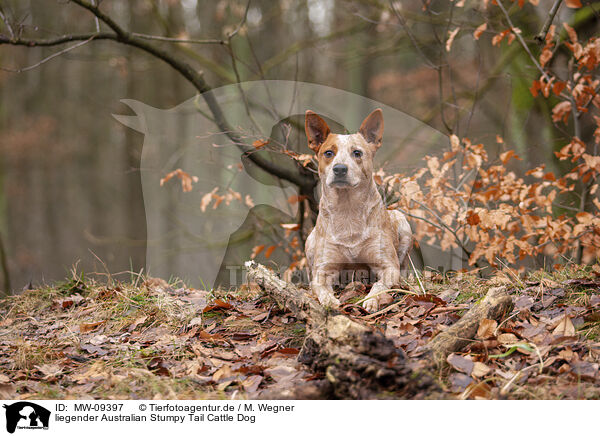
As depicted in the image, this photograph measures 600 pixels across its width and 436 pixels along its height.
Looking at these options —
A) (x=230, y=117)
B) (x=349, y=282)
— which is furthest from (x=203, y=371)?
(x=230, y=117)

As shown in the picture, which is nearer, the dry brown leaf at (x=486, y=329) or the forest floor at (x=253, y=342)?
the forest floor at (x=253, y=342)

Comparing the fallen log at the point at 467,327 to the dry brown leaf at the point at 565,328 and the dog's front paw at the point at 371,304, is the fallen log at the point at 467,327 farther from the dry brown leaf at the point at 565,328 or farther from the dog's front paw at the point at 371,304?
the dog's front paw at the point at 371,304

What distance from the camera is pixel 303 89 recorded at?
5777 millimetres

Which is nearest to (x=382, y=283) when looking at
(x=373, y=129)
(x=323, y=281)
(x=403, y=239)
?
(x=323, y=281)

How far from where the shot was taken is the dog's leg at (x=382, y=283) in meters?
3.04

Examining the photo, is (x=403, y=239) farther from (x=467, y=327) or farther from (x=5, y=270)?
(x=5, y=270)

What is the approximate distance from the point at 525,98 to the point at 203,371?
5.28 meters

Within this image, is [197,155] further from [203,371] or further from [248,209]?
[203,371]

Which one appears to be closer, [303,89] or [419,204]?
[419,204]

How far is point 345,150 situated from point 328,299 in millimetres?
1004

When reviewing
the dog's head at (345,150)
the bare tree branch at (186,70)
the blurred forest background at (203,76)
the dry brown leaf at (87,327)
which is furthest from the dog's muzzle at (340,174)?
the blurred forest background at (203,76)
